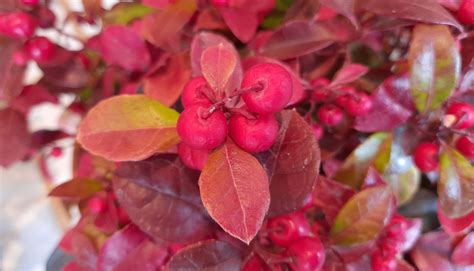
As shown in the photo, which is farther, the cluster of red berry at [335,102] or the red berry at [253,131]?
the cluster of red berry at [335,102]

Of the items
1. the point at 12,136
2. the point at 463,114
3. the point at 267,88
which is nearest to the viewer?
the point at 267,88

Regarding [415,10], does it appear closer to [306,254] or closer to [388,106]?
[388,106]

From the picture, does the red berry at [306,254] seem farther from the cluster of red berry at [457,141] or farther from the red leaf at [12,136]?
the red leaf at [12,136]

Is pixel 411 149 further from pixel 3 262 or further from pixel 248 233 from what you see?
pixel 3 262

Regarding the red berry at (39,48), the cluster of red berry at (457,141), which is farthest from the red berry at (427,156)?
the red berry at (39,48)

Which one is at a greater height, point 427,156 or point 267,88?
point 267,88

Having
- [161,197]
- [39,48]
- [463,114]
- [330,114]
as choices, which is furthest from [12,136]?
[463,114]

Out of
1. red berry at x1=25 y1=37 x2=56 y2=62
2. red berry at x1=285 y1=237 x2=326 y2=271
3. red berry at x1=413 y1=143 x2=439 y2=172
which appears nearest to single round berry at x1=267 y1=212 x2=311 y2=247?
red berry at x1=285 y1=237 x2=326 y2=271
